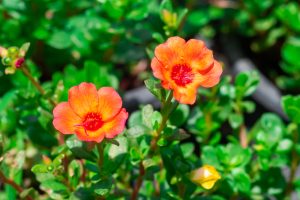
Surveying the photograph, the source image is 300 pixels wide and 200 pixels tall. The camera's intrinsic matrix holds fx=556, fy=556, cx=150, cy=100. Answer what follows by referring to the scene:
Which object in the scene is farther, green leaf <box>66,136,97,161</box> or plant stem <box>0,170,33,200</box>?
plant stem <box>0,170,33,200</box>

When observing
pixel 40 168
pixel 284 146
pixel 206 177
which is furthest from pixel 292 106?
pixel 40 168

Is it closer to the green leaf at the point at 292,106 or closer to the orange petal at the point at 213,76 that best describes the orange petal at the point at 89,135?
the orange petal at the point at 213,76

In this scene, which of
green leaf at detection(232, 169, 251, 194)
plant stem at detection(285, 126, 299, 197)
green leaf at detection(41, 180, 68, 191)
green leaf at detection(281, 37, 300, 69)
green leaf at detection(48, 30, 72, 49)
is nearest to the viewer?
green leaf at detection(41, 180, 68, 191)

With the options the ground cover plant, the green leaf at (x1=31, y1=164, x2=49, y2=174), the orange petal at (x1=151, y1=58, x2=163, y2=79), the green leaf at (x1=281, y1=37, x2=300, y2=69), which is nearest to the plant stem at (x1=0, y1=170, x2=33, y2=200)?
the ground cover plant

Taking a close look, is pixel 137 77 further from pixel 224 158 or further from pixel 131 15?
pixel 224 158

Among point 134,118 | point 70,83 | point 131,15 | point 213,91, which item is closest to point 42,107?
point 70,83

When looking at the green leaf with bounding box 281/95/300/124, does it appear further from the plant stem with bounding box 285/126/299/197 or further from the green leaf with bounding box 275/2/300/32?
the green leaf with bounding box 275/2/300/32

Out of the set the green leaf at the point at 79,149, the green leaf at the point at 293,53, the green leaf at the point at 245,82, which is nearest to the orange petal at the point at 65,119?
the green leaf at the point at 79,149
